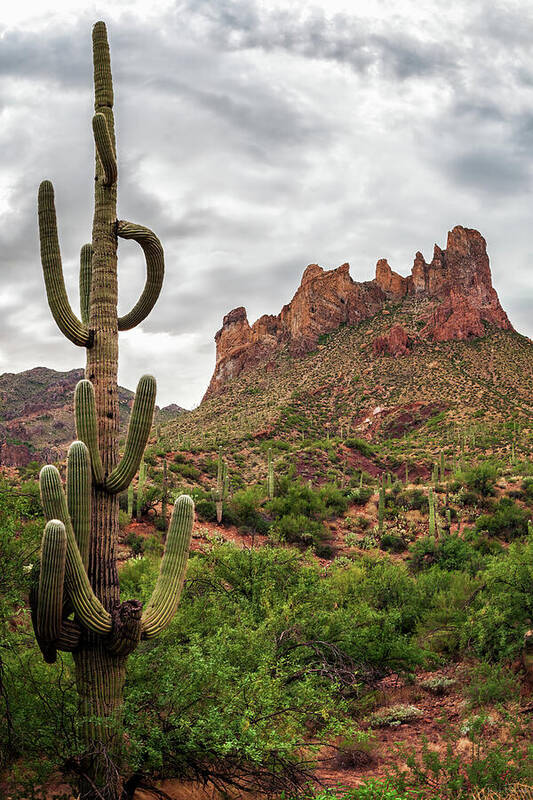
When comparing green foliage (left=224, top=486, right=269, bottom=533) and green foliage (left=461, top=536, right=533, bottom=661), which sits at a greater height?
green foliage (left=224, top=486, right=269, bottom=533)

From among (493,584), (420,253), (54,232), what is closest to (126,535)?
(493,584)

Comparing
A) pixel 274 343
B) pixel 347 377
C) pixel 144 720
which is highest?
pixel 274 343

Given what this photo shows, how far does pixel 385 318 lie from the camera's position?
272 feet

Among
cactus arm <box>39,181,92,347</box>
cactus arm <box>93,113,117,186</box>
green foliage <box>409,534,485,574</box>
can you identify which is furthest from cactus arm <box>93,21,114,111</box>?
green foliage <box>409,534,485,574</box>

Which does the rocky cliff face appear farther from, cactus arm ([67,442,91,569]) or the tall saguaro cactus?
cactus arm ([67,442,91,569])

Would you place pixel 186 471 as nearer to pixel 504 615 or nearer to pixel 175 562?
pixel 504 615

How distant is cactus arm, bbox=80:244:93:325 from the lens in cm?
738

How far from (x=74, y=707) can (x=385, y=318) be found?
80.2 metres

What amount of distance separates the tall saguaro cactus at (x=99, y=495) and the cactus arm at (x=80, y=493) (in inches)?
0.4

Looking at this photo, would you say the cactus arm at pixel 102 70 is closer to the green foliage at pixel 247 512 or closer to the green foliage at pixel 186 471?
the green foliage at pixel 247 512

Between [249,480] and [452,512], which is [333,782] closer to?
[452,512]

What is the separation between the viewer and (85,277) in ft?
24.6

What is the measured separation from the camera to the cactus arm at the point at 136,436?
634 cm

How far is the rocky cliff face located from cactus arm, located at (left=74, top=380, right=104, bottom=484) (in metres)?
74.3
